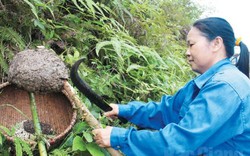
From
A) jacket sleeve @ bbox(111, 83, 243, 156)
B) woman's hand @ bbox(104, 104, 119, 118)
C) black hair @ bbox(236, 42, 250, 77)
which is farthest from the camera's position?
woman's hand @ bbox(104, 104, 119, 118)

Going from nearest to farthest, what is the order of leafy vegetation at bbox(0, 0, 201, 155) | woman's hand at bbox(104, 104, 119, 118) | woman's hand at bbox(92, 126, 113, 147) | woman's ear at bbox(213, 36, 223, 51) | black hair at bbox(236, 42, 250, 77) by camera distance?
1. woman's hand at bbox(92, 126, 113, 147)
2. woman's ear at bbox(213, 36, 223, 51)
3. black hair at bbox(236, 42, 250, 77)
4. woman's hand at bbox(104, 104, 119, 118)
5. leafy vegetation at bbox(0, 0, 201, 155)

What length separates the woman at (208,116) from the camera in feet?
6.07

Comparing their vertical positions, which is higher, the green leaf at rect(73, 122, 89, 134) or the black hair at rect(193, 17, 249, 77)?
the black hair at rect(193, 17, 249, 77)

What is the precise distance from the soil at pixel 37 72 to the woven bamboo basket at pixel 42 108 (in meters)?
0.22

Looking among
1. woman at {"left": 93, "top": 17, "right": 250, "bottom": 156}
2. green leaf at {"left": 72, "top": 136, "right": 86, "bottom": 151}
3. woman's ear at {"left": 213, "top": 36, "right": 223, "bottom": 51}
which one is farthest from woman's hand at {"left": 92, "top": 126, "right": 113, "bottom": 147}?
woman's ear at {"left": 213, "top": 36, "right": 223, "bottom": 51}

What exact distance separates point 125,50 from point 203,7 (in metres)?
7.28

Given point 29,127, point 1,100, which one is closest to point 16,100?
point 1,100

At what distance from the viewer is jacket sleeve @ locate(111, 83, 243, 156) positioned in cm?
184

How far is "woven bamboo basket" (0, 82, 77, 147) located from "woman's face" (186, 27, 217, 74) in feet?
3.22

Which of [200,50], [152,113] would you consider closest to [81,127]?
[152,113]

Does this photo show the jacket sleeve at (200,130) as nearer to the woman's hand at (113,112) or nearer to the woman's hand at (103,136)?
the woman's hand at (103,136)

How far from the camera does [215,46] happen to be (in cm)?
224

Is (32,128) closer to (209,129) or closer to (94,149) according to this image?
(94,149)

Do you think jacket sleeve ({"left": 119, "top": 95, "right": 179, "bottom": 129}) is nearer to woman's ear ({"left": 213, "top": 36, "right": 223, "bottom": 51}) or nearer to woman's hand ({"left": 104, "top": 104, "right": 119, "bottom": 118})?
woman's hand ({"left": 104, "top": 104, "right": 119, "bottom": 118})
